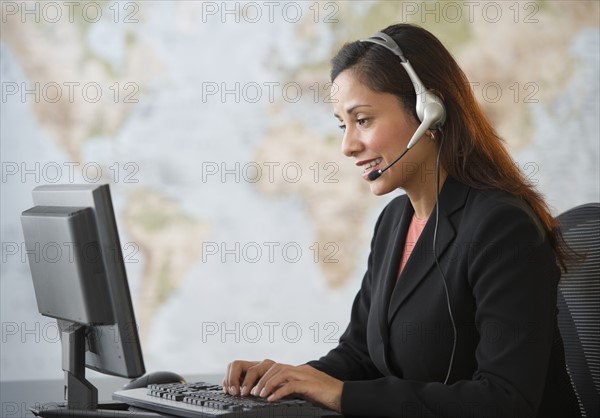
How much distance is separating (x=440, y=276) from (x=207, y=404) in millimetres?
506

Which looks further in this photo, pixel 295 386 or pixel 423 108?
pixel 423 108

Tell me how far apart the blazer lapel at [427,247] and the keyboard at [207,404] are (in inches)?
13.1

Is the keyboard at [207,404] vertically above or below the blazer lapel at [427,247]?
below

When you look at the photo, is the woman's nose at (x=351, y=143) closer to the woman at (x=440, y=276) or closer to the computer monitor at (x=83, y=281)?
the woman at (x=440, y=276)

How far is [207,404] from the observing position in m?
1.21

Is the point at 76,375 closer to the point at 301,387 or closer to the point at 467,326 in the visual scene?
the point at 301,387

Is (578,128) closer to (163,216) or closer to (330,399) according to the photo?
(163,216)

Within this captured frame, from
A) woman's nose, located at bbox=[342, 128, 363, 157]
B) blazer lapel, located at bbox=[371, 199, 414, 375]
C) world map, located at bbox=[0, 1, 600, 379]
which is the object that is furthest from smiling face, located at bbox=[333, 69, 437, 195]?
world map, located at bbox=[0, 1, 600, 379]

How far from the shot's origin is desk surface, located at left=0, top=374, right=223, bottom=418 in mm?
1495

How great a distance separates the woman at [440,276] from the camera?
50.7 inches

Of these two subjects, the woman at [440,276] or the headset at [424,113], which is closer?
the woman at [440,276]

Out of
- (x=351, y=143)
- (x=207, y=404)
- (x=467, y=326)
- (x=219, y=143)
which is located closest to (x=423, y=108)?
(x=351, y=143)

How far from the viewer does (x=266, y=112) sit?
118 inches

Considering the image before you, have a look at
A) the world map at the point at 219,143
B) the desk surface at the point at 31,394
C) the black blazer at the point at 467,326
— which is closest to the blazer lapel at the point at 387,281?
the black blazer at the point at 467,326
